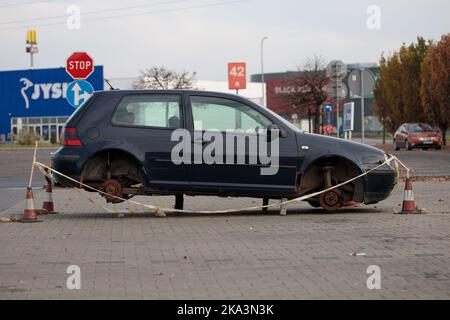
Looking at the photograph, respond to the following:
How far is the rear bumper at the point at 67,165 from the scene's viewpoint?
42.9ft

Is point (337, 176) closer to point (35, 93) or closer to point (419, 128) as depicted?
point (419, 128)

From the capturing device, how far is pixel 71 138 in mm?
13188

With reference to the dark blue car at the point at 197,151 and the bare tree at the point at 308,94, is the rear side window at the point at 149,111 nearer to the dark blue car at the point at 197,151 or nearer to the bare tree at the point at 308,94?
the dark blue car at the point at 197,151

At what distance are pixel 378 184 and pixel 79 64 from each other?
10.3m

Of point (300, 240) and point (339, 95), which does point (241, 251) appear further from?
point (339, 95)

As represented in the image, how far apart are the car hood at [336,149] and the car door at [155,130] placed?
5.89 feet

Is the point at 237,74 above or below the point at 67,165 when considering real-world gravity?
above

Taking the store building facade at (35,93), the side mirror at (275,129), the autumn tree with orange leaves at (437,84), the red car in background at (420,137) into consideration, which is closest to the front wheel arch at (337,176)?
the side mirror at (275,129)

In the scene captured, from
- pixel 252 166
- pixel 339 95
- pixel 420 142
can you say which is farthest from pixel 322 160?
pixel 420 142

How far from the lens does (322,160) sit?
13375 millimetres

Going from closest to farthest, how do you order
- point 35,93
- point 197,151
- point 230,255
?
point 230,255 → point 197,151 → point 35,93

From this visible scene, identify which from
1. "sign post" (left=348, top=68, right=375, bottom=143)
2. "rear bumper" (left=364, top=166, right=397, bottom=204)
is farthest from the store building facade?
"rear bumper" (left=364, top=166, right=397, bottom=204)

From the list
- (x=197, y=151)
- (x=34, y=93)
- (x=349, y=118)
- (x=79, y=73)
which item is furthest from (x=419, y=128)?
(x=197, y=151)
